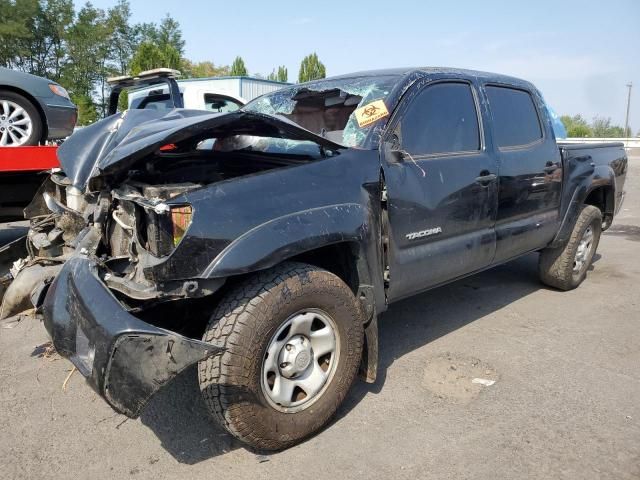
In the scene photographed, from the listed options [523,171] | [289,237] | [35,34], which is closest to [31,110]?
[289,237]

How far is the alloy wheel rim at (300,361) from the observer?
2.38 metres

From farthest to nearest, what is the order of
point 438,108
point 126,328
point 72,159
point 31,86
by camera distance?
point 31,86, point 438,108, point 72,159, point 126,328

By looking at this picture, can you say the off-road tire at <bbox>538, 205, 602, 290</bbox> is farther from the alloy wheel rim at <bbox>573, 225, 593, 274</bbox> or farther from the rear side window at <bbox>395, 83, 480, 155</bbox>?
the rear side window at <bbox>395, 83, 480, 155</bbox>

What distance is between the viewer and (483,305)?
15.0 feet

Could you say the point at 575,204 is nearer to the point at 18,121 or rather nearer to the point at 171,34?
the point at 18,121

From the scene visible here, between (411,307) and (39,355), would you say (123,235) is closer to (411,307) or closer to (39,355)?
(39,355)

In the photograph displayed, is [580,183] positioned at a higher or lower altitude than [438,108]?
lower

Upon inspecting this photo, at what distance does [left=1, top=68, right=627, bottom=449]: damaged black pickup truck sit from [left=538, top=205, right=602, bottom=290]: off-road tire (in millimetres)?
913

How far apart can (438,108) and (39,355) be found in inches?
126

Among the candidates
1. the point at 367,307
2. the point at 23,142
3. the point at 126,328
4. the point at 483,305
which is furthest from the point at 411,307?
the point at 23,142

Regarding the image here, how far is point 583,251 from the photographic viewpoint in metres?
5.01

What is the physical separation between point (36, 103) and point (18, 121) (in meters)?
0.28

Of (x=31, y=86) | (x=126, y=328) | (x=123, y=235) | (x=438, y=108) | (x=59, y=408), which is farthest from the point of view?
(x=31, y=86)

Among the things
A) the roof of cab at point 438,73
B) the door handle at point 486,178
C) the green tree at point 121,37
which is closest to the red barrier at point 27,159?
the roof of cab at point 438,73
